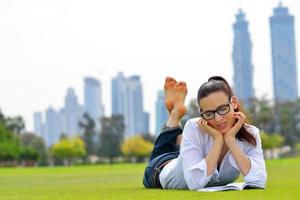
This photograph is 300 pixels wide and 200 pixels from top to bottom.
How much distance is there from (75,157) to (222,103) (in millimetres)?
84460

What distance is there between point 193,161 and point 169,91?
1.65 meters

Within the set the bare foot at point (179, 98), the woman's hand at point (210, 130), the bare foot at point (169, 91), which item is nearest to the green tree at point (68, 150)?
the bare foot at point (169, 91)

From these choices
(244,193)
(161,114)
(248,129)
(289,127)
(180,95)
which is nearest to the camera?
(244,193)

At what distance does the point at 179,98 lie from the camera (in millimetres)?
6254

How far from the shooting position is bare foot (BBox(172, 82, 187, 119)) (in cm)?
609

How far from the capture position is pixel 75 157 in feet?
289

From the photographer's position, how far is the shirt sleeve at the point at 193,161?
4.83m

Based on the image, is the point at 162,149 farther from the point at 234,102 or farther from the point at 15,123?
the point at 15,123

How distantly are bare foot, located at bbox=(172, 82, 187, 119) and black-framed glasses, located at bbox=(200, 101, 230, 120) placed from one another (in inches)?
53.4

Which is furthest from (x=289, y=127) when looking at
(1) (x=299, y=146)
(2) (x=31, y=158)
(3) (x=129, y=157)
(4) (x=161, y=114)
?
(4) (x=161, y=114)

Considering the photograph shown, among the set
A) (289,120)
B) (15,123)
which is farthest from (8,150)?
(289,120)

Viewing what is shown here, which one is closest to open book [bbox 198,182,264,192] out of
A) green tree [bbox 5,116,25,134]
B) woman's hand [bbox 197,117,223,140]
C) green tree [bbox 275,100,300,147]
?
woman's hand [bbox 197,117,223,140]

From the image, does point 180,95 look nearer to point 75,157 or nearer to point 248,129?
point 248,129

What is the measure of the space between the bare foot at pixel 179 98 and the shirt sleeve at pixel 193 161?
1.14m
